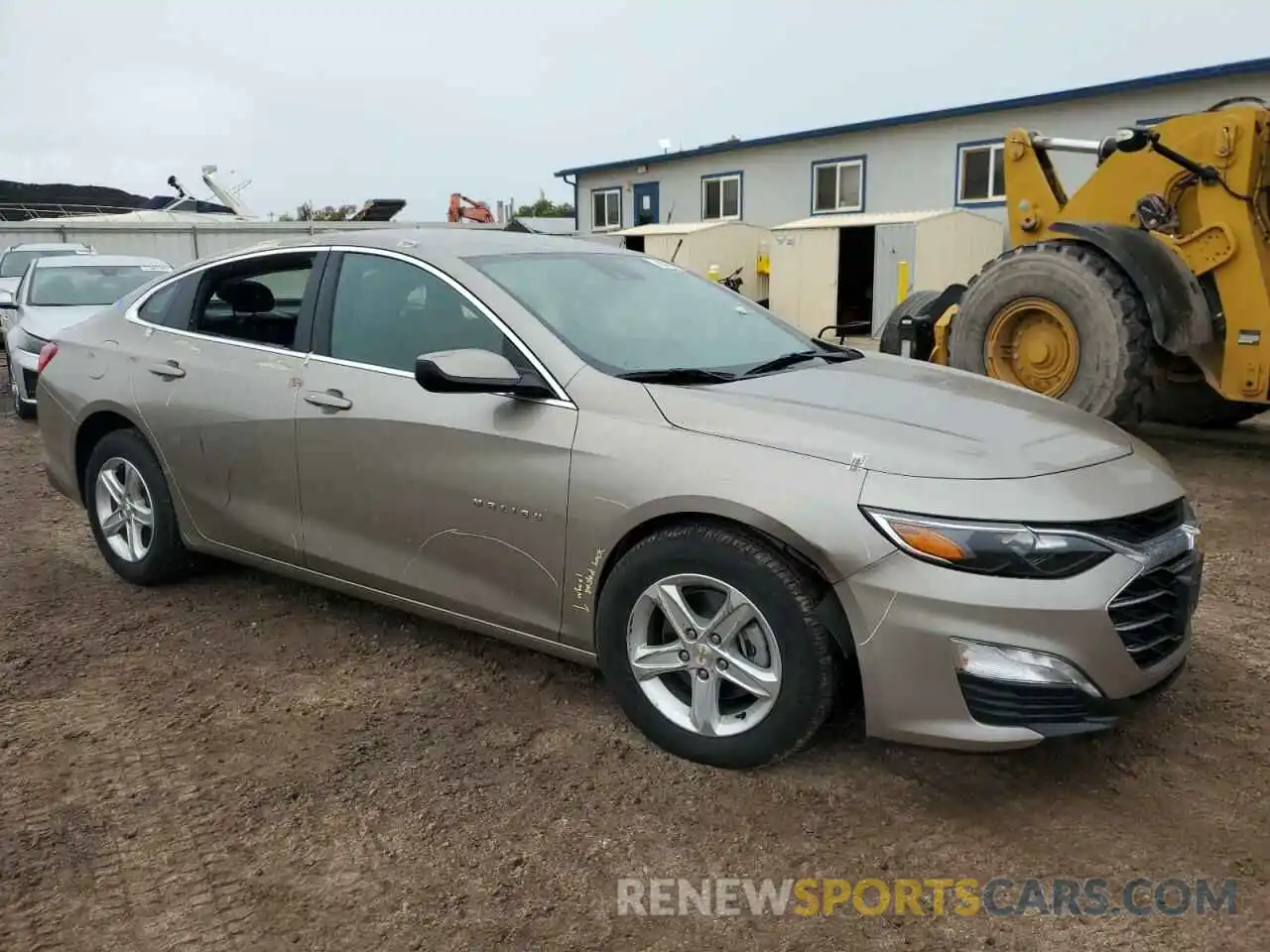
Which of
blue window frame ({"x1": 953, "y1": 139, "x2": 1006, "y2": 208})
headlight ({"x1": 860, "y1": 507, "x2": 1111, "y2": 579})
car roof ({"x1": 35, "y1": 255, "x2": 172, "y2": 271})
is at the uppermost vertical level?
blue window frame ({"x1": 953, "y1": 139, "x2": 1006, "y2": 208})

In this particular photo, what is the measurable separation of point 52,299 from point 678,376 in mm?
9307

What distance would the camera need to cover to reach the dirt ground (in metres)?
2.49

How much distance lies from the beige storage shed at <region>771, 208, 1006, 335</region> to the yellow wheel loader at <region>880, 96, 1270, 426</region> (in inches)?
319

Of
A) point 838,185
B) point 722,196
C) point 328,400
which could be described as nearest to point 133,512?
point 328,400

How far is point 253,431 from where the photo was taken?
408 cm

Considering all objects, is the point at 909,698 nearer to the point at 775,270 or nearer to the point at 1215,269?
the point at 1215,269

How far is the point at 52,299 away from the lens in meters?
10.4

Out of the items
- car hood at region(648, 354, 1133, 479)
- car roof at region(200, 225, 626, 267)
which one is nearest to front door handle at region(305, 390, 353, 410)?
car roof at region(200, 225, 626, 267)

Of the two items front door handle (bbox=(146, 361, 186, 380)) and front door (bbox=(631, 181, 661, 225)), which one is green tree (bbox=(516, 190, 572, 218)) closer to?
front door (bbox=(631, 181, 661, 225))

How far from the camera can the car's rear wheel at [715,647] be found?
285cm

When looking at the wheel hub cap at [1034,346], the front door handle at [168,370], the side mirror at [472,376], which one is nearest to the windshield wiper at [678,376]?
the side mirror at [472,376]

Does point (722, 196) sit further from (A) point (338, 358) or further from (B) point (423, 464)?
(B) point (423, 464)

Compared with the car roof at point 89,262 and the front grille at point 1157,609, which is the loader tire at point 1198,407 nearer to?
the front grille at point 1157,609

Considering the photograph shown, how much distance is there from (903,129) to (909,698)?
61.6 ft
